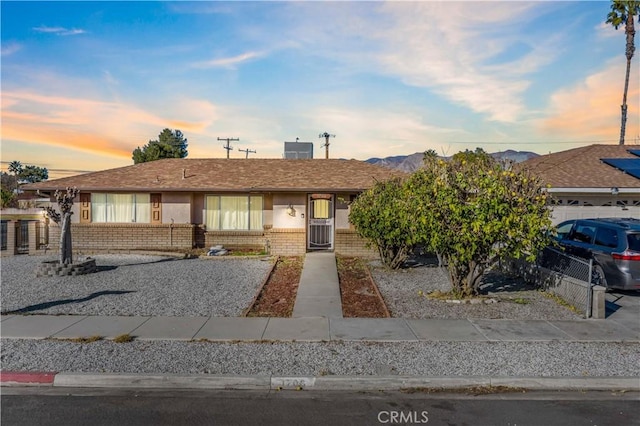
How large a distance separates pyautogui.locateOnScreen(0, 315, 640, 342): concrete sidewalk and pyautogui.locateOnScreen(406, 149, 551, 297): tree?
1715 millimetres

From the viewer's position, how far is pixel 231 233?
1850 centimetres

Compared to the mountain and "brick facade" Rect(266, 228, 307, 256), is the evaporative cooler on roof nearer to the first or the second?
the mountain

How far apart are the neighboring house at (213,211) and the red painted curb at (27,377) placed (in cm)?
1137

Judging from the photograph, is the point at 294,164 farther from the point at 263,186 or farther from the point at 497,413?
the point at 497,413

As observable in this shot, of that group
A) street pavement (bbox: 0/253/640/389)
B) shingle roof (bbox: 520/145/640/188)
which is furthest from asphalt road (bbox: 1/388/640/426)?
shingle roof (bbox: 520/145/640/188)

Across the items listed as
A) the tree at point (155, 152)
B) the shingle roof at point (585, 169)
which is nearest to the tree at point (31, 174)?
the tree at point (155, 152)

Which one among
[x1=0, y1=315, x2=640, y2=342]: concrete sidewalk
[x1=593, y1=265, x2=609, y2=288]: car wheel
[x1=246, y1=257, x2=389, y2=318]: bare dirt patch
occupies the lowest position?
[x1=0, y1=315, x2=640, y2=342]: concrete sidewalk

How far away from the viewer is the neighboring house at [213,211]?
58.1 feet

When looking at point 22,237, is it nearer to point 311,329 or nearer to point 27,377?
point 27,377

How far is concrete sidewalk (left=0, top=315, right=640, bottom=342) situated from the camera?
7641 mm

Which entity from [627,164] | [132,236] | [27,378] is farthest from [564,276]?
[132,236]

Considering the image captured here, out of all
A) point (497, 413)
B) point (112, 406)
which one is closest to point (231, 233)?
point (112, 406)

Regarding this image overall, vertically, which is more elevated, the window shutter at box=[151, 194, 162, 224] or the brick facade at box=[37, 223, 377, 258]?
the window shutter at box=[151, 194, 162, 224]

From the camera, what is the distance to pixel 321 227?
17922mm
